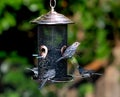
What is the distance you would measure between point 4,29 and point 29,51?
523mm

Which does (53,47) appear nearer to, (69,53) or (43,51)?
(43,51)

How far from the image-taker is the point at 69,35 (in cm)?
483

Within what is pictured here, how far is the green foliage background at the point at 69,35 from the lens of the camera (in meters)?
4.77

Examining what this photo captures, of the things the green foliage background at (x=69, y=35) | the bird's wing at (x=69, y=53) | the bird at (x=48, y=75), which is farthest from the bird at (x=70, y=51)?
the green foliage background at (x=69, y=35)

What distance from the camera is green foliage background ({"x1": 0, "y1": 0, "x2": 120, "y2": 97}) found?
188 inches

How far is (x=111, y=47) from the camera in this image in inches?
203

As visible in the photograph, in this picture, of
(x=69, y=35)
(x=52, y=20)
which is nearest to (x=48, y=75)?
(x=52, y=20)

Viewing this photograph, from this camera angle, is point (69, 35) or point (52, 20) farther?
point (69, 35)

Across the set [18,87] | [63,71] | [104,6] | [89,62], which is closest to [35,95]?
[18,87]

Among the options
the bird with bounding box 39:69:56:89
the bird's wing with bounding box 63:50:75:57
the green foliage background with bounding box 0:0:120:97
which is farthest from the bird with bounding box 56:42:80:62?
the green foliage background with bounding box 0:0:120:97

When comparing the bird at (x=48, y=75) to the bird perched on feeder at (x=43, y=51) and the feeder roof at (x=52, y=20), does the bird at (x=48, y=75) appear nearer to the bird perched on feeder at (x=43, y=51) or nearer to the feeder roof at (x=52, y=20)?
the bird perched on feeder at (x=43, y=51)

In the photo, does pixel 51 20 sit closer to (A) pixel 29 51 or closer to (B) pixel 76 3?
(B) pixel 76 3

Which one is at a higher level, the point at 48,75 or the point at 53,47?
the point at 53,47

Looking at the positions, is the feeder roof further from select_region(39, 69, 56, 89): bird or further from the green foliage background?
the green foliage background
